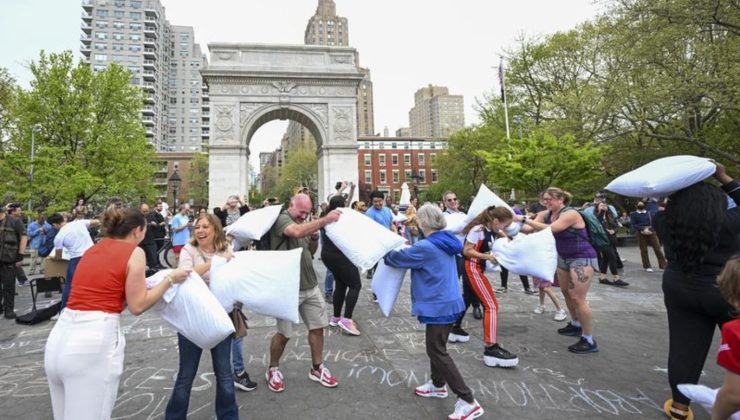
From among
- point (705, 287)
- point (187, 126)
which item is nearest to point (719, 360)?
point (705, 287)

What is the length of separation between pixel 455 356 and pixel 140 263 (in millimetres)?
3610

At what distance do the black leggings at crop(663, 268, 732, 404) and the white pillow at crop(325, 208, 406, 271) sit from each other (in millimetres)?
2285

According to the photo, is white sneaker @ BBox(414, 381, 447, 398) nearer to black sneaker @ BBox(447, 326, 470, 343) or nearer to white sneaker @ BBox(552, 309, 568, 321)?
black sneaker @ BBox(447, 326, 470, 343)

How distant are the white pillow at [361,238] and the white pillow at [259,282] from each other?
452 millimetres

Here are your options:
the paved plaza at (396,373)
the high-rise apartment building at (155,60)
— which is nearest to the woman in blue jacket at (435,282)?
the paved plaza at (396,373)

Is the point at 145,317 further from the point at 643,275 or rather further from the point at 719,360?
the point at 643,275

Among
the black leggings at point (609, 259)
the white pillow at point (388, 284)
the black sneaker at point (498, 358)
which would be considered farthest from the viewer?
the black leggings at point (609, 259)

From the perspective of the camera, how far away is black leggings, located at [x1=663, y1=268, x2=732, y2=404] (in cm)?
287

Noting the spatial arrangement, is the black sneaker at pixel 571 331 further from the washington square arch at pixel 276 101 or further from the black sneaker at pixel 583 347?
the washington square arch at pixel 276 101

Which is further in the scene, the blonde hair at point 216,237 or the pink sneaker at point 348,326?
the pink sneaker at point 348,326

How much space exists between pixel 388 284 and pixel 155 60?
9648 cm

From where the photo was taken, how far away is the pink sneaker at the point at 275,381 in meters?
3.65

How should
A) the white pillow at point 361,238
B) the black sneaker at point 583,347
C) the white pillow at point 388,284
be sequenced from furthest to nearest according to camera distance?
the black sneaker at point 583,347
the white pillow at point 388,284
the white pillow at point 361,238

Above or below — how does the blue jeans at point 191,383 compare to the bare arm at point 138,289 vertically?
below
